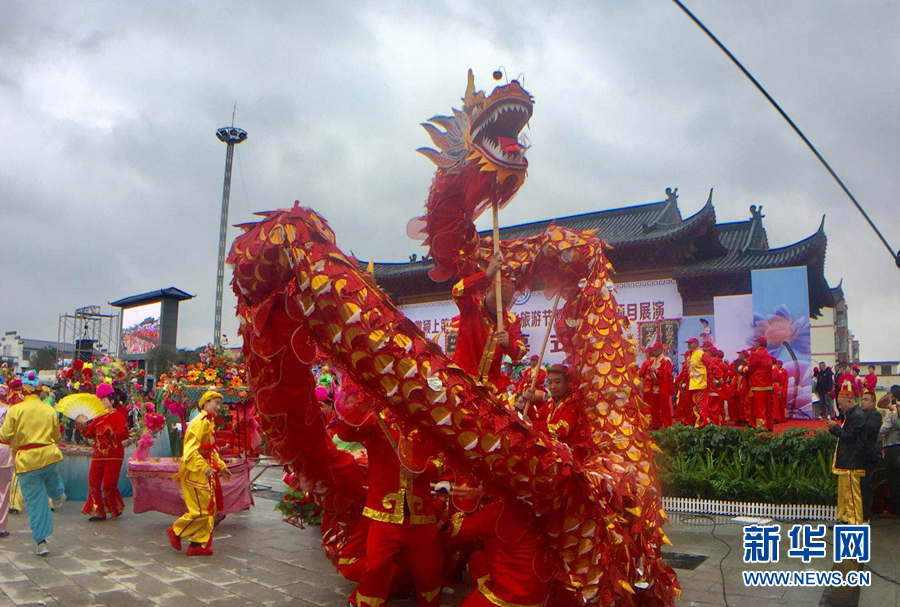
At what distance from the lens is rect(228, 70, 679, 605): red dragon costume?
9.77ft

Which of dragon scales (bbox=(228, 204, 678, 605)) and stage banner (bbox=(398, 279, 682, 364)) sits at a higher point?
stage banner (bbox=(398, 279, 682, 364))

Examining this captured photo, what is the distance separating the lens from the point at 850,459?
6.15 m

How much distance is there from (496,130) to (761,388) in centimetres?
953

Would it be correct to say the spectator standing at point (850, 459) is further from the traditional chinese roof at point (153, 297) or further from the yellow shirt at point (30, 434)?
the traditional chinese roof at point (153, 297)

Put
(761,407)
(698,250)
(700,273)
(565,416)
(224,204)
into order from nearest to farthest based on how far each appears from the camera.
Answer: (565,416) < (761,407) < (700,273) < (698,250) < (224,204)

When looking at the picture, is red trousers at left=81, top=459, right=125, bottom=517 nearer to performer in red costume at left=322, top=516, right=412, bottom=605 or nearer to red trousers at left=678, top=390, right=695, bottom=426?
performer in red costume at left=322, top=516, right=412, bottom=605

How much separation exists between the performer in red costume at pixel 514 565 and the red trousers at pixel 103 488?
5.76 m

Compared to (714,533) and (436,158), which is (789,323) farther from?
(436,158)

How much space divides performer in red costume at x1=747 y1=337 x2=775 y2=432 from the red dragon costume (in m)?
8.18

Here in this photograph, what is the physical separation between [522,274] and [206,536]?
384cm

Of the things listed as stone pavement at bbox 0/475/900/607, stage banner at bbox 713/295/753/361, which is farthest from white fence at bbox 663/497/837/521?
stage banner at bbox 713/295/753/361

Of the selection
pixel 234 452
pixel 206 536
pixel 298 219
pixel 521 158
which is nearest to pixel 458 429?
pixel 298 219

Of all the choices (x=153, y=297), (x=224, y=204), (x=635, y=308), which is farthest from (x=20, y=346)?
(x=635, y=308)

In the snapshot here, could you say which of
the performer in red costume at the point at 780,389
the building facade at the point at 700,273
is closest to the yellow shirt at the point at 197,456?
the building facade at the point at 700,273
